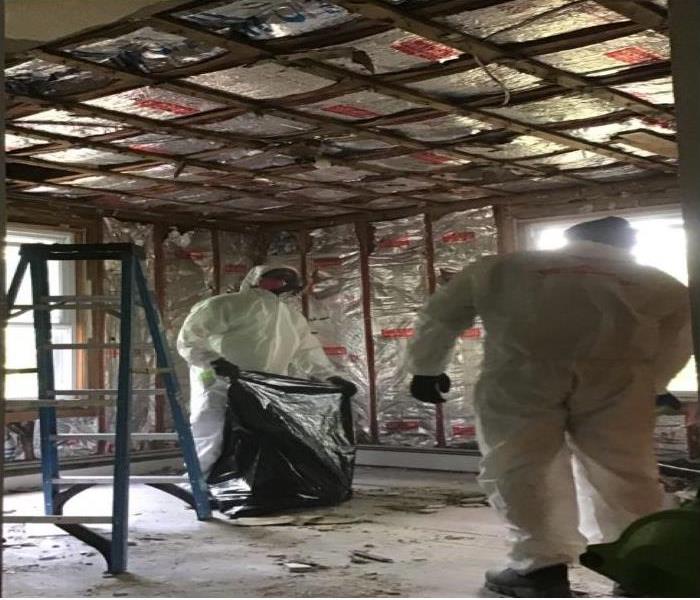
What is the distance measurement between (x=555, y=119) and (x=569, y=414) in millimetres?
2015

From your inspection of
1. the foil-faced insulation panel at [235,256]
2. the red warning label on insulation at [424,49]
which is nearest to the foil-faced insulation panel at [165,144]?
the red warning label on insulation at [424,49]

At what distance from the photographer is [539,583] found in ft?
8.71

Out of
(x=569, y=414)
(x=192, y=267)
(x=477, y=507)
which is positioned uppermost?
(x=192, y=267)

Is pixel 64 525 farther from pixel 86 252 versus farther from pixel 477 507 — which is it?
pixel 477 507

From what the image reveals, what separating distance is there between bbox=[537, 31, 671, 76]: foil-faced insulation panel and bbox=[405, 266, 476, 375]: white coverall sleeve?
1.06 m

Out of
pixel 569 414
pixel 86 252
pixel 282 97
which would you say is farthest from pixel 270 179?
pixel 569 414

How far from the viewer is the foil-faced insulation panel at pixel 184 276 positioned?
261 inches

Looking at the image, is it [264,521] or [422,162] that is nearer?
[264,521]

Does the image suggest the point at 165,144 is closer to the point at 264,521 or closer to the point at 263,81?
the point at 263,81

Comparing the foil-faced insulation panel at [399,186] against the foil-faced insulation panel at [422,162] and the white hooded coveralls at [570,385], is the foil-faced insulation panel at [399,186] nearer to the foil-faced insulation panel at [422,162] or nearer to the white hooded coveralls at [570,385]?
the foil-faced insulation panel at [422,162]

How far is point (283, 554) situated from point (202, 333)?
157cm

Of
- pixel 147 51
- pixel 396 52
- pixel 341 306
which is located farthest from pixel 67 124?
pixel 341 306

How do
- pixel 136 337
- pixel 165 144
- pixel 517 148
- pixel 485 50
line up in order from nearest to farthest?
pixel 485 50
pixel 165 144
pixel 517 148
pixel 136 337

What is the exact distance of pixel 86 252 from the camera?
3.49m
